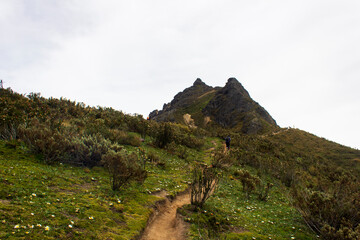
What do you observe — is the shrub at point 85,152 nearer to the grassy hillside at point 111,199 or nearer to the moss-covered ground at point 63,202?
the grassy hillside at point 111,199

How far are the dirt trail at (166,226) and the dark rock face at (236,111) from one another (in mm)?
59775

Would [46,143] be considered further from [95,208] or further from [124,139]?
[124,139]

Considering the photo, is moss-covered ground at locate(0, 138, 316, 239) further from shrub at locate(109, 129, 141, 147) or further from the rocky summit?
the rocky summit

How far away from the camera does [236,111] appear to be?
86375 millimetres

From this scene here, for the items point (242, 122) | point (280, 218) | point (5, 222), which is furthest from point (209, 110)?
point (5, 222)

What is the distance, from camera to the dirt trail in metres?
7.31

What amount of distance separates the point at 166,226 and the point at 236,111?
8263 centimetres

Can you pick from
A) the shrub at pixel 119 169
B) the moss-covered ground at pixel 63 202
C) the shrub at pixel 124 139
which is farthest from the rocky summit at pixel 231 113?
the moss-covered ground at pixel 63 202

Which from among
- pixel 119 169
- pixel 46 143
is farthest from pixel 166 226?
pixel 46 143

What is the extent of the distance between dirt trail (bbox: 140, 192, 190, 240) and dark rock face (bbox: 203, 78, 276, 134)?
2353 inches

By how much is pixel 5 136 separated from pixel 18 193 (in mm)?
8469

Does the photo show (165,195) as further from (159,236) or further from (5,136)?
(5,136)

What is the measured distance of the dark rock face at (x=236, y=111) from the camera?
6988cm

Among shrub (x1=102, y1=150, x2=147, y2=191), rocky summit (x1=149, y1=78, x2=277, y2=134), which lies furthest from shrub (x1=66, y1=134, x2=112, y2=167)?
rocky summit (x1=149, y1=78, x2=277, y2=134)
